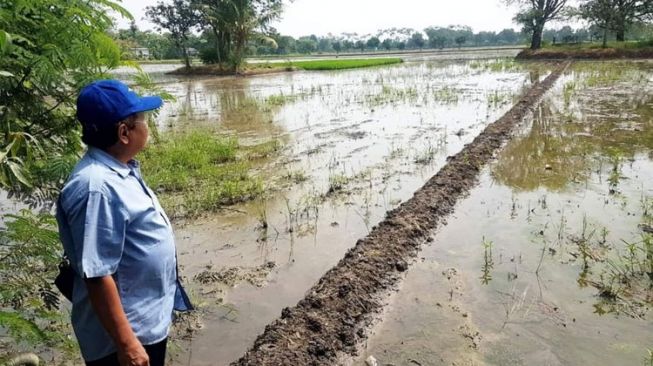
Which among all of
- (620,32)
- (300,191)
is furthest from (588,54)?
(300,191)

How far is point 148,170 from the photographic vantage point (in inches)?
283

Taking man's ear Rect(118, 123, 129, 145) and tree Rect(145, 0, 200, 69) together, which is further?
tree Rect(145, 0, 200, 69)

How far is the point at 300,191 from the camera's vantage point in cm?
643

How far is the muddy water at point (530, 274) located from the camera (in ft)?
9.81

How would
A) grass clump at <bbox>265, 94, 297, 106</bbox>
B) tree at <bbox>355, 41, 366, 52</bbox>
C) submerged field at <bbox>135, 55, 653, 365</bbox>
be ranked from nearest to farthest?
1. submerged field at <bbox>135, 55, 653, 365</bbox>
2. grass clump at <bbox>265, 94, 297, 106</bbox>
3. tree at <bbox>355, 41, 366, 52</bbox>

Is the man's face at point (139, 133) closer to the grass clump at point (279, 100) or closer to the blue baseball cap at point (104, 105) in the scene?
the blue baseball cap at point (104, 105)

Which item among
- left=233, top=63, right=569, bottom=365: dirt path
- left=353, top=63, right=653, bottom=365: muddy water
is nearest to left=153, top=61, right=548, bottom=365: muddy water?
left=233, top=63, right=569, bottom=365: dirt path

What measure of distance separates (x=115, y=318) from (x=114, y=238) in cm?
27

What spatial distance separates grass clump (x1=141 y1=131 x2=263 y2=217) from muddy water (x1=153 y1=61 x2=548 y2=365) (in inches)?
11.6

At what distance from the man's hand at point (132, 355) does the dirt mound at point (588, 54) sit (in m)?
38.4

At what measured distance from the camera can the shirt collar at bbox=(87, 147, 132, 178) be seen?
152 cm

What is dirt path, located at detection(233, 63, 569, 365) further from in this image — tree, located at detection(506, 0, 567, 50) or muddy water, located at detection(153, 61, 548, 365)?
tree, located at detection(506, 0, 567, 50)

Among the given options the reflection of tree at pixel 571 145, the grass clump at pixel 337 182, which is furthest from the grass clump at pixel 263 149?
the reflection of tree at pixel 571 145

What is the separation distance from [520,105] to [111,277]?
515 inches
